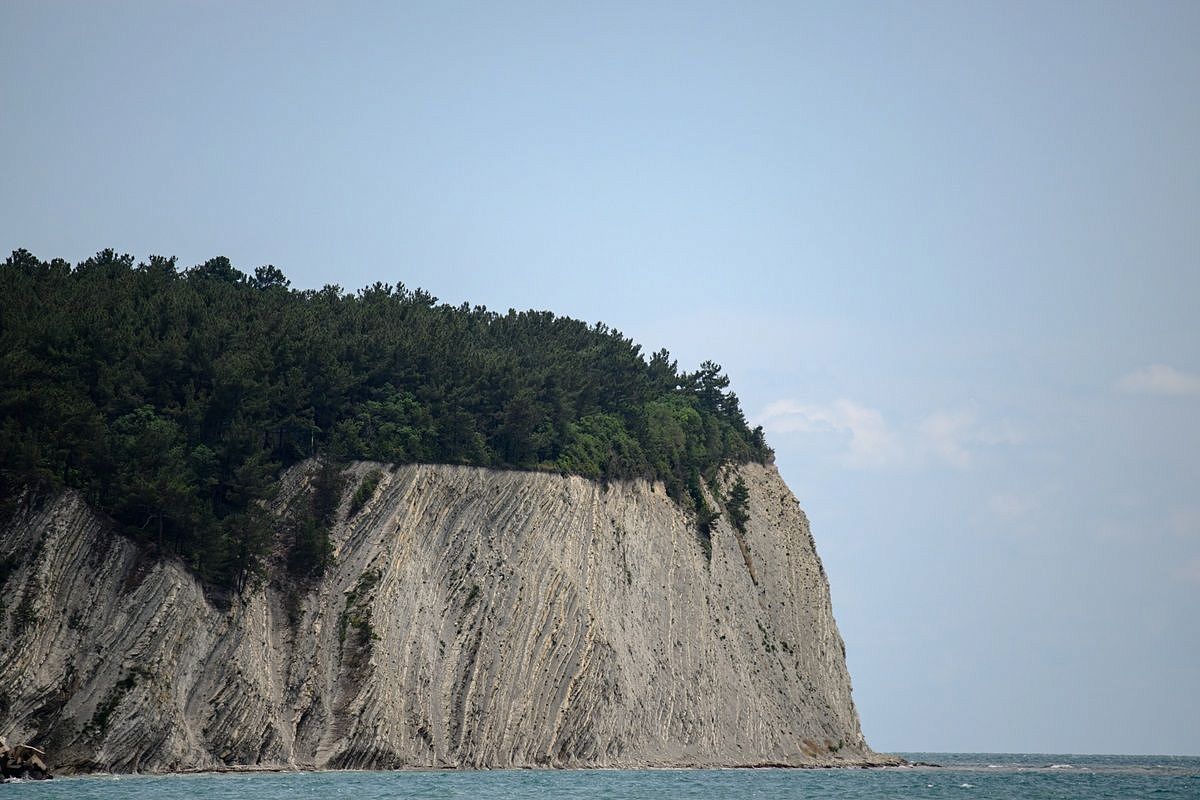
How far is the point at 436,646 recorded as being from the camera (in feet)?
232

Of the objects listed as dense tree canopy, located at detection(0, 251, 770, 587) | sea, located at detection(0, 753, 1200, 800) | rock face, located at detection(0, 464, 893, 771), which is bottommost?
sea, located at detection(0, 753, 1200, 800)

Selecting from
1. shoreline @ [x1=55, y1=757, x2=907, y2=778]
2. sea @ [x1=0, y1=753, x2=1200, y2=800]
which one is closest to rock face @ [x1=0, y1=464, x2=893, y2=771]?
shoreline @ [x1=55, y1=757, x2=907, y2=778]

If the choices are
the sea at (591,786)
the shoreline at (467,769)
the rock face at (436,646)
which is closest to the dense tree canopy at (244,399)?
the rock face at (436,646)

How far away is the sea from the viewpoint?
52.3m

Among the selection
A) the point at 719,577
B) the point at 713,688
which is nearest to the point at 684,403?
the point at 719,577

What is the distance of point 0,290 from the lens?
68.7m

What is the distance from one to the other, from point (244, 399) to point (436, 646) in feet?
46.9

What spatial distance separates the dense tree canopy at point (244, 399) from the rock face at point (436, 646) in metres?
1.80

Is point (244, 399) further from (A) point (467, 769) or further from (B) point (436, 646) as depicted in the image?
(A) point (467, 769)

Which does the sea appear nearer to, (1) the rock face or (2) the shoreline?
(2) the shoreline

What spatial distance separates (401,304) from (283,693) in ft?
106

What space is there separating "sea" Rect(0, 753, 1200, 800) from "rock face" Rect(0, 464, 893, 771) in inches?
75.8

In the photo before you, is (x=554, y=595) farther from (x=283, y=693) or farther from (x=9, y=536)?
(x=9, y=536)

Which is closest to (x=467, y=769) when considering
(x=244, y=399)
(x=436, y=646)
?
(x=436, y=646)
